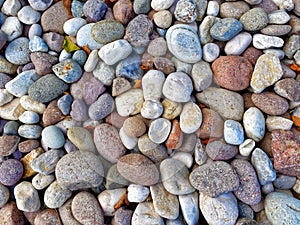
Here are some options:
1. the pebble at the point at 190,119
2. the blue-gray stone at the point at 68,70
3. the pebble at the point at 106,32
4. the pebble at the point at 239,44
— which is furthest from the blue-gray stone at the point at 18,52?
the pebble at the point at 239,44

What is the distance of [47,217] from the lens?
42.0 inches

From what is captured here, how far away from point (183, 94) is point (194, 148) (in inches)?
6.9

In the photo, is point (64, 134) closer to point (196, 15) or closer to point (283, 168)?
point (196, 15)

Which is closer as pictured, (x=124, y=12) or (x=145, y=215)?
(x=145, y=215)

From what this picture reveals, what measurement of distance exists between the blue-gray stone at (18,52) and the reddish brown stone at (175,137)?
579 millimetres

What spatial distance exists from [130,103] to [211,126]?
27 centimetres

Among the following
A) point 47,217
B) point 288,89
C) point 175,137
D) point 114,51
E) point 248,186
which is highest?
point 114,51

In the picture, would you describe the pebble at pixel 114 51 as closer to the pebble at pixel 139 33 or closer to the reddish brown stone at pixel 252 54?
the pebble at pixel 139 33

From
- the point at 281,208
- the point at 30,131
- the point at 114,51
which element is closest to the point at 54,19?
the point at 114,51

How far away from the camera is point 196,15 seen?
1089mm

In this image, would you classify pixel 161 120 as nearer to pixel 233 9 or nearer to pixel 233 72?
pixel 233 72

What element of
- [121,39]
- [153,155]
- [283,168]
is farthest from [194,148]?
[121,39]

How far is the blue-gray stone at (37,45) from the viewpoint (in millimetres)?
1149

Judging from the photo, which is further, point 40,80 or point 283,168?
point 40,80
